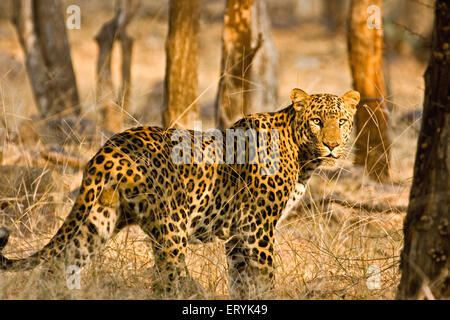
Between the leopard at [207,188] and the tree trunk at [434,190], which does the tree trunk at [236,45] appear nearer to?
the leopard at [207,188]

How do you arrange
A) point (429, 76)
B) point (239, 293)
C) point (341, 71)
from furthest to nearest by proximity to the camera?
point (341, 71), point (239, 293), point (429, 76)

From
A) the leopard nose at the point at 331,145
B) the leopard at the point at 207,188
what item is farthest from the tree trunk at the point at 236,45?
the leopard nose at the point at 331,145

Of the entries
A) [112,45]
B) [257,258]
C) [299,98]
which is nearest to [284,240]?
[257,258]

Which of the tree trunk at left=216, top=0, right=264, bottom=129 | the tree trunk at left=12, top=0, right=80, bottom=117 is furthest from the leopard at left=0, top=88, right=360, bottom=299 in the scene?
the tree trunk at left=12, top=0, right=80, bottom=117

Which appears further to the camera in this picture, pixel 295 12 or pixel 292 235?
pixel 295 12

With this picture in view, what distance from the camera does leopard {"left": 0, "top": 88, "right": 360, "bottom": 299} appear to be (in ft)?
16.9

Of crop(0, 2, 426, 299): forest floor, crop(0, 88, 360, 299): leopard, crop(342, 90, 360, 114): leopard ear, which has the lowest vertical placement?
crop(0, 2, 426, 299): forest floor

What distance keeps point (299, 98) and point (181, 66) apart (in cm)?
404

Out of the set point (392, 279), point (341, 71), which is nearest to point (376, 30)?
point (392, 279)

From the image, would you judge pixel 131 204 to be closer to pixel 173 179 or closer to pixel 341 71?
pixel 173 179

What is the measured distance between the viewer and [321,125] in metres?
6.11

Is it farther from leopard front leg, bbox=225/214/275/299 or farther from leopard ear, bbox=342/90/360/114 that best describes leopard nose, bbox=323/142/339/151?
leopard front leg, bbox=225/214/275/299
